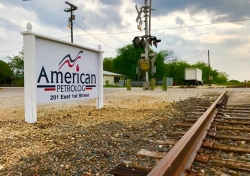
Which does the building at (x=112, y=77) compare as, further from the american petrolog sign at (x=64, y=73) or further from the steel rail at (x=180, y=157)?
the steel rail at (x=180, y=157)

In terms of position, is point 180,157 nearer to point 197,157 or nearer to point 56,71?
point 197,157

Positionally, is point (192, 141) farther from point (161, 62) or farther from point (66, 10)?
point (161, 62)

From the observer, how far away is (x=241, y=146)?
3.13 m

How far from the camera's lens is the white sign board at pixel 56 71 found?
14.7 feet

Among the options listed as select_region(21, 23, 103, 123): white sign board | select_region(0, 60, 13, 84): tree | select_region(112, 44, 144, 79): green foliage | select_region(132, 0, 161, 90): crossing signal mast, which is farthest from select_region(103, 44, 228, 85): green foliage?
select_region(21, 23, 103, 123): white sign board

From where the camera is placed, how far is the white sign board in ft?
14.7

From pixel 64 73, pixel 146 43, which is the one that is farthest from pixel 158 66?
pixel 64 73

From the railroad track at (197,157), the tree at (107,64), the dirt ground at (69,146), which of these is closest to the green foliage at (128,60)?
the tree at (107,64)

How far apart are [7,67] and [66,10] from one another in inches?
1261

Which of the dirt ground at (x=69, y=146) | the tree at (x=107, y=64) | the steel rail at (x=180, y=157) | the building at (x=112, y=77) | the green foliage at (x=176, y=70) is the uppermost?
the tree at (x=107, y=64)

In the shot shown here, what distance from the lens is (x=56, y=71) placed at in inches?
203

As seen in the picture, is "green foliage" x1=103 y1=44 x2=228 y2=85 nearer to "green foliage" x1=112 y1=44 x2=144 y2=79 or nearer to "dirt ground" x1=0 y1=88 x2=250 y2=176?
"green foliage" x1=112 y1=44 x2=144 y2=79

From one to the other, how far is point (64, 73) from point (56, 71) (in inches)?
11.4

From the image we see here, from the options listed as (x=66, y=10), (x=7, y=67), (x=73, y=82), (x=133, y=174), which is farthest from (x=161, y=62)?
(x=133, y=174)
